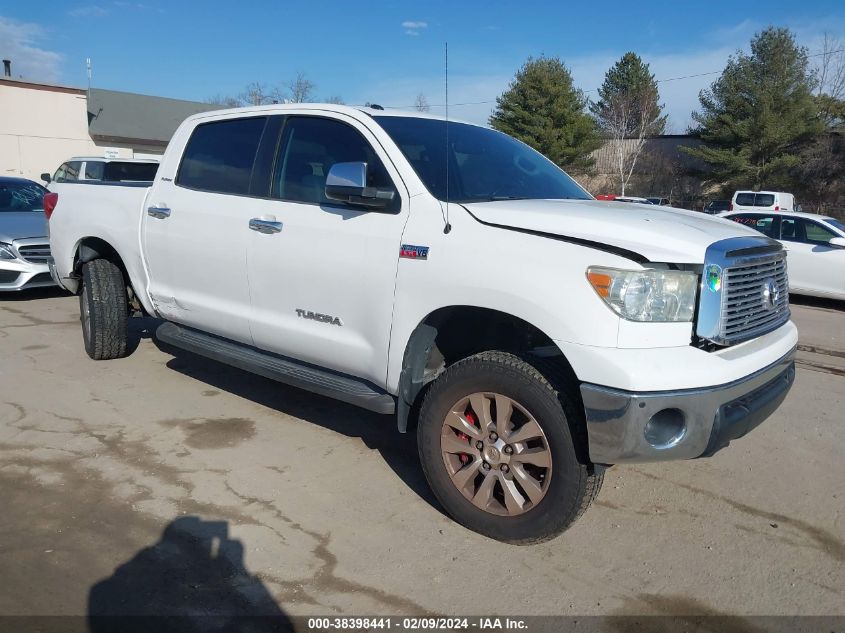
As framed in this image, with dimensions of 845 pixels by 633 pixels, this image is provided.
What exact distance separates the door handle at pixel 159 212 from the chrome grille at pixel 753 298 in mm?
3670

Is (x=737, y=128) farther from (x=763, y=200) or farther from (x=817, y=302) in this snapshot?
(x=817, y=302)

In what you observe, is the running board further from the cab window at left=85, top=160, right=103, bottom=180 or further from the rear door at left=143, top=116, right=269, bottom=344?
the cab window at left=85, top=160, right=103, bottom=180

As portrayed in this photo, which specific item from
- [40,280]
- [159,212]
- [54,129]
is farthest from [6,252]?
[54,129]

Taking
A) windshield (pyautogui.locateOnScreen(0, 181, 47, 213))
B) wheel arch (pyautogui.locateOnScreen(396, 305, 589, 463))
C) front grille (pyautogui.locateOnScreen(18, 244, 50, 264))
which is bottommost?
front grille (pyautogui.locateOnScreen(18, 244, 50, 264))

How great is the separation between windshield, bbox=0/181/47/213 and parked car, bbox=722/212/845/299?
38.1ft

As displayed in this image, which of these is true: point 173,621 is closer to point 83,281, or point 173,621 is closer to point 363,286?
point 363,286

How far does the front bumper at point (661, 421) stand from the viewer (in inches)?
109

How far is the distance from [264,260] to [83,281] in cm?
269

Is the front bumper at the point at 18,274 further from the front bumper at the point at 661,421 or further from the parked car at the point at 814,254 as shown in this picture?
the parked car at the point at 814,254

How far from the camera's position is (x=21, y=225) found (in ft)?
30.6

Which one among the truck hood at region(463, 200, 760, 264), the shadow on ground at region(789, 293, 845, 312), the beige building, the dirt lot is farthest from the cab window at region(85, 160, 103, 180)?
the beige building

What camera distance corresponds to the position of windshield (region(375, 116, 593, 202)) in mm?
3781

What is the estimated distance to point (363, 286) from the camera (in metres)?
3.67

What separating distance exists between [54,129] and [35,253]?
88.1 ft
